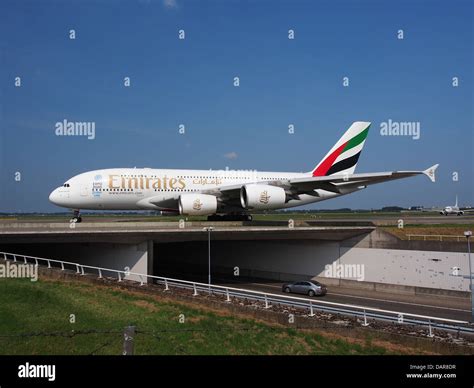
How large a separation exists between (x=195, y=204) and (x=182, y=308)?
1758cm

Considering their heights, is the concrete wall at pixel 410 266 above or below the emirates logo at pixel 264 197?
below

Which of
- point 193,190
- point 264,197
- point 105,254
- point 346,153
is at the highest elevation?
point 346,153

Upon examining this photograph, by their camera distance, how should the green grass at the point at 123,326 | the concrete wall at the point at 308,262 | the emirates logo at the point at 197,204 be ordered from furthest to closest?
1. the emirates logo at the point at 197,204
2. the concrete wall at the point at 308,262
3. the green grass at the point at 123,326

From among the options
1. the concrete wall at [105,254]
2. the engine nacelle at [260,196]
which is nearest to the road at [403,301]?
the engine nacelle at [260,196]

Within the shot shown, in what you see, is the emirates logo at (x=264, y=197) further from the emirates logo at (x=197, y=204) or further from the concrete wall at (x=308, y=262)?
the concrete wall at (x=308, y=262)

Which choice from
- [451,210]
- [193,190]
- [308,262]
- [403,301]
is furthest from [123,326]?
[451,210]

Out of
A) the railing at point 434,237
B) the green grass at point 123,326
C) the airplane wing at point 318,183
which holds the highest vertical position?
the airplane wing at point 318,183

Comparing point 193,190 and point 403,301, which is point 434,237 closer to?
point 403,301

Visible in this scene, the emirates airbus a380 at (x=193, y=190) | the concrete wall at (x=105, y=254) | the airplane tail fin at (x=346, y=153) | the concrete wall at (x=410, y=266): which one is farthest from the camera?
the airplane tail fin at (x=346, y=153)

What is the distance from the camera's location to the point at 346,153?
47844 millimetres

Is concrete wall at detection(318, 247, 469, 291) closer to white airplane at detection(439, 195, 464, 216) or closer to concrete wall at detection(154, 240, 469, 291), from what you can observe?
concrete wall at detection(154, 240, 469, 291)

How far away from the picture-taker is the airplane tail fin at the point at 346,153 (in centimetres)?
4731

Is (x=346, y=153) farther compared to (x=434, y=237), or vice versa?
(x=346, y=153)

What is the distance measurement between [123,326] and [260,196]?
22.0 m
